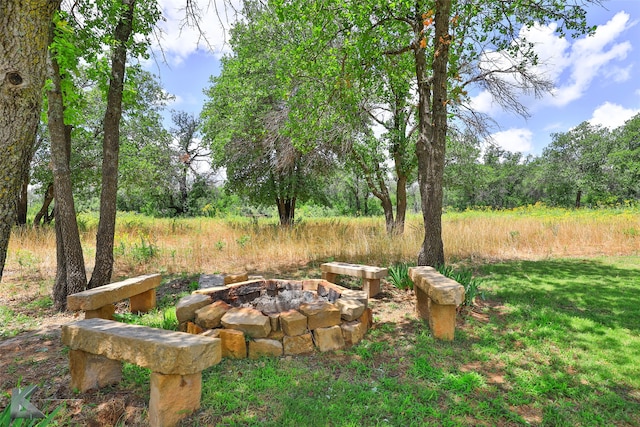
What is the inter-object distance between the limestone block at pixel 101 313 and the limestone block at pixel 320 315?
6.41ft

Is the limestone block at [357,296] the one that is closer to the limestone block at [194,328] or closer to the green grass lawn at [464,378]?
the green grass lawn at [464,378]

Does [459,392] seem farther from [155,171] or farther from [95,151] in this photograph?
[155,171]

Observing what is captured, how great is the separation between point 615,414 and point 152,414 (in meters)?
2.91

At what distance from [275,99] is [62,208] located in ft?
21.3

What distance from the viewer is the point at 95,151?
1064cm

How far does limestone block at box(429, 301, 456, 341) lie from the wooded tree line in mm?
1571

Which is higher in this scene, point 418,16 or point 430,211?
point 418,16

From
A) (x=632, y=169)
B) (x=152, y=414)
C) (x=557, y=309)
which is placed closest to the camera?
(x=152, y=414)

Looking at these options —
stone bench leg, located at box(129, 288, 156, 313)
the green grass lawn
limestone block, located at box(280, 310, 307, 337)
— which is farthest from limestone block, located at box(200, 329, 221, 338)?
stone bench leg, located at box(129, 288, 156, 313)

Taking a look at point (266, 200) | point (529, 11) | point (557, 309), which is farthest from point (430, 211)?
point (266, 200)

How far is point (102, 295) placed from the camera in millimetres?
3037

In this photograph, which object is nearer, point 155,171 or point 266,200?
point 266,200

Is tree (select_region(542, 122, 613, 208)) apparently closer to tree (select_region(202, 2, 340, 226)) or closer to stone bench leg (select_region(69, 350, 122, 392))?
tree (select_region(202, 2, 340, 226))

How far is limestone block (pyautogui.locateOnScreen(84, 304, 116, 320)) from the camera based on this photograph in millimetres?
3045
